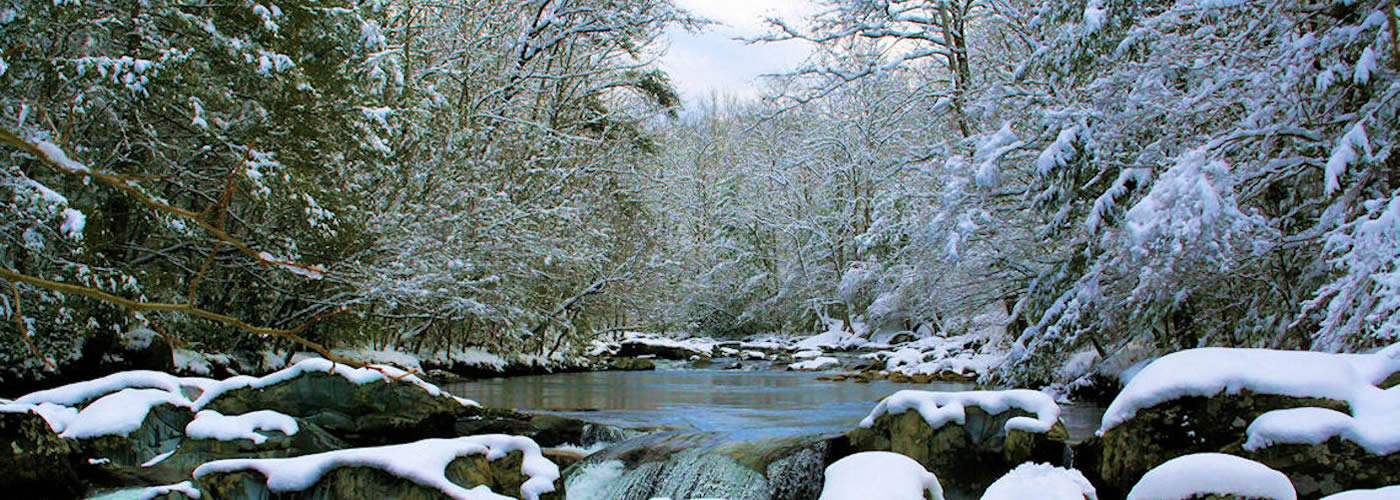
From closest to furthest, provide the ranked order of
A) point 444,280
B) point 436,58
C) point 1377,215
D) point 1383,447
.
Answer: point 1383,447 < point 1377,215 < point 444,280 < point 436,58

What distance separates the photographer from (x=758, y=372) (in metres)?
18.5

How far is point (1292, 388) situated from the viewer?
17.0 ft

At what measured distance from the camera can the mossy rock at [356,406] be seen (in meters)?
7.61

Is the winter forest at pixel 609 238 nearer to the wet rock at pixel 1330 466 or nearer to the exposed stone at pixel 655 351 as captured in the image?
the wet rock at pixel 1330 466

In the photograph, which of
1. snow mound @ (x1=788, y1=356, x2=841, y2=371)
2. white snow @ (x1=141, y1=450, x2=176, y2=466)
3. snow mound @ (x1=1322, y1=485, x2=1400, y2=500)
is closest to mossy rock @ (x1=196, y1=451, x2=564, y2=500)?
white snow @ (x1=141, y1=450, x2=176, y2=466)

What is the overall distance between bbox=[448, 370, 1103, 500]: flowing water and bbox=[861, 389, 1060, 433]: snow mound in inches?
33.7

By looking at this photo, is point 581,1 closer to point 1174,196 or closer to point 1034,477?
point 1174,196

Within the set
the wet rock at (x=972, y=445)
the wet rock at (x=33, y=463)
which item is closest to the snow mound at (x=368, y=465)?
the wet rock at (x=33, y=463)

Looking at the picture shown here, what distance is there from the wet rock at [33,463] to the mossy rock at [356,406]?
4.65 ft

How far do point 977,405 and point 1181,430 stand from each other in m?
1.52

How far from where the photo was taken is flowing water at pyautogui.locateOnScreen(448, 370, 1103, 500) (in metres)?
7.12

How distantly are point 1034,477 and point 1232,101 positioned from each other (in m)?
5.15

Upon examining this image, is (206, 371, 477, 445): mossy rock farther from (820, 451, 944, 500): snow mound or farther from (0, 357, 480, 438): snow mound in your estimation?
(820, 451, 944, 500): snow mound

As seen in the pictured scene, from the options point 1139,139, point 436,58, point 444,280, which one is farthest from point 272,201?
point 1139,139
